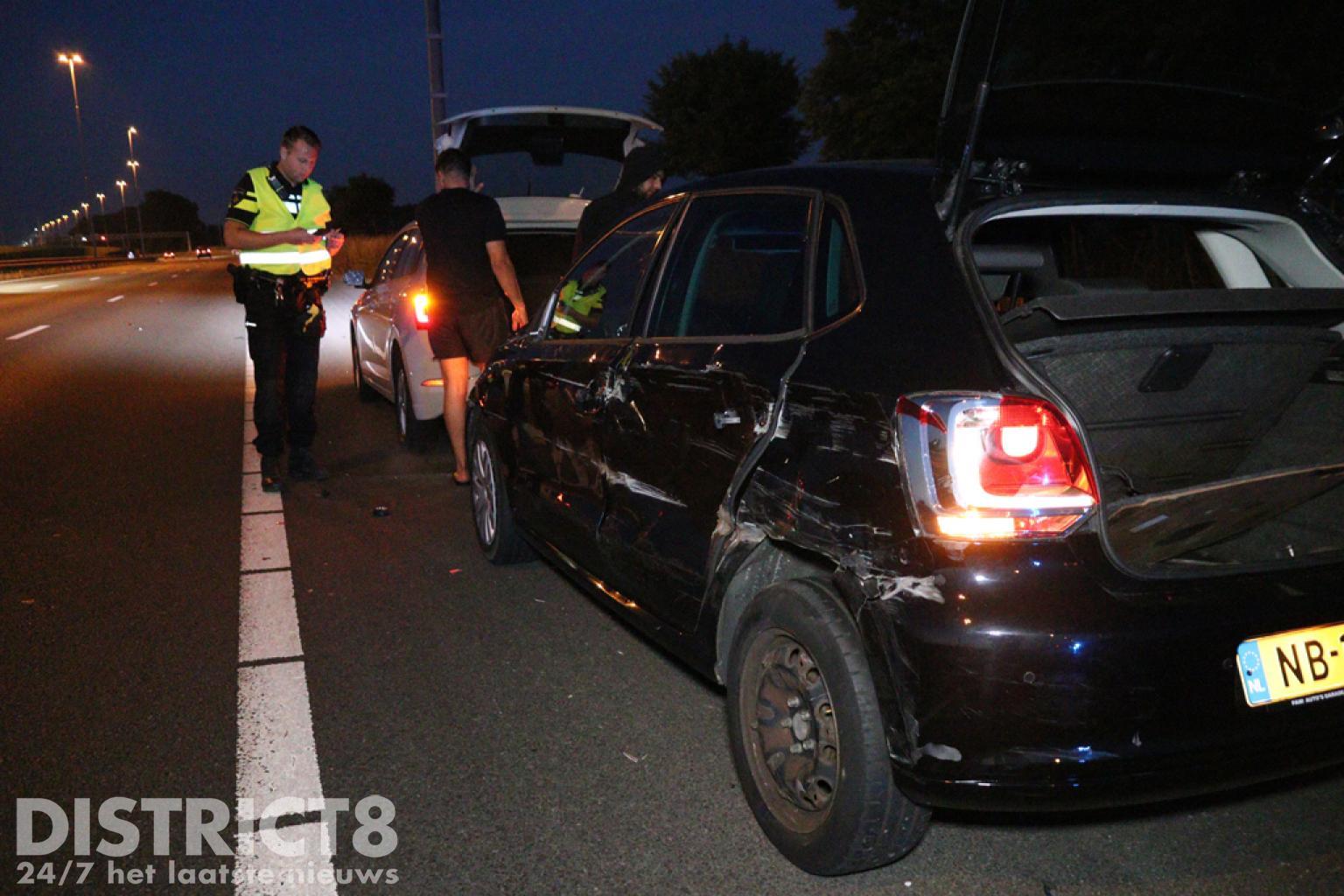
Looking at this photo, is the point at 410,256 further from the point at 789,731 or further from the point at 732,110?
the point at 732,110

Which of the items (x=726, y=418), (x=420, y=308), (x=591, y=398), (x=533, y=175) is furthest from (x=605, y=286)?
(x=533, y=175)

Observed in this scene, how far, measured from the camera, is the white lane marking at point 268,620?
4.28 meters

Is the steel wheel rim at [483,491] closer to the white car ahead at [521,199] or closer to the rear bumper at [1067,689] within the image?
the white car ahead at [521,199]

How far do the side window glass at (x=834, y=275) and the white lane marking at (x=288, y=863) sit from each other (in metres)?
1.85

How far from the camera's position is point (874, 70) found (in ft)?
110

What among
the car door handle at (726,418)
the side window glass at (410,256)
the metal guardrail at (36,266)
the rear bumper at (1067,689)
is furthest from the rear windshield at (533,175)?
the metal guardrail at (36,266)

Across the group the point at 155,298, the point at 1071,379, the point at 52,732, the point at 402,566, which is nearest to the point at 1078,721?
the point at 1071,379

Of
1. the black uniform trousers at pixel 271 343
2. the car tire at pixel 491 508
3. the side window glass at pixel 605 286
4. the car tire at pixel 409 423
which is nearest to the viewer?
the side window glass at pixel 605 286

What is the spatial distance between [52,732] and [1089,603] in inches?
122

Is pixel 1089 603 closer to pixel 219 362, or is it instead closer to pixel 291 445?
pixel 291 445

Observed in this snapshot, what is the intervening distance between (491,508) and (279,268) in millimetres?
2470

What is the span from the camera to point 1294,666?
2.47m

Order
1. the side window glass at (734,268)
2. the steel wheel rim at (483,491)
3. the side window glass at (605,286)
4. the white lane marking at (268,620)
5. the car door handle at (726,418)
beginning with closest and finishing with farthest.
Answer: the car door handle at (726,418)
the side window glass at (734,268)
the side window glass at (605,286)
the white lane marking at (268,620)
the steel wheel rim at (483,491)

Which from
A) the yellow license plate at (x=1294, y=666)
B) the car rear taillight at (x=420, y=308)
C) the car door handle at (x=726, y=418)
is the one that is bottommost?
the yellow license plate at (x=1294, y=666)
